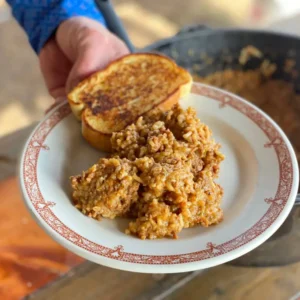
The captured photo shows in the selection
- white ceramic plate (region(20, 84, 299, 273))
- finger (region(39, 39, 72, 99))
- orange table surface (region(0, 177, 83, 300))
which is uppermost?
white ceramic plate (region(20, 84, 299, 273))

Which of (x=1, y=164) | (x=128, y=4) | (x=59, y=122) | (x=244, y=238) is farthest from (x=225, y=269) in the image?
(x=128, y=4)

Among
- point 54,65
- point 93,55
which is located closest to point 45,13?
point 54,65

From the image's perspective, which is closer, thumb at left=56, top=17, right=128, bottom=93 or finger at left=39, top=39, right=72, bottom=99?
thumb at left=56, top=17, right=128, bottom=93

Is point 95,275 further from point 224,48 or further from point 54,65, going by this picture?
point 224,48

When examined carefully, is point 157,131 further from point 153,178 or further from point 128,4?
point 128,4

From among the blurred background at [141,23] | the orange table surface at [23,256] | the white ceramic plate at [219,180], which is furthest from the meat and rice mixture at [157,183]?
the blurred background at [141,23]

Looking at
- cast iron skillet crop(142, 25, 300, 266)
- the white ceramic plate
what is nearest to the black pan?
cast iron skillet crop(142, 25, 300, 266)

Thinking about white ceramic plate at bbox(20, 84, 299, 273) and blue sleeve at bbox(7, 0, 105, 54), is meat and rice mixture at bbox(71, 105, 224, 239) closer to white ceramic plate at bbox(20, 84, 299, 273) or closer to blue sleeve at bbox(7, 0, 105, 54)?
white ceramic plate at bbox(20, 84, 299, 273)

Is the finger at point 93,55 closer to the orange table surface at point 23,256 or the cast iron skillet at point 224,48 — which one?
the cast iron skillet at point 224,48
